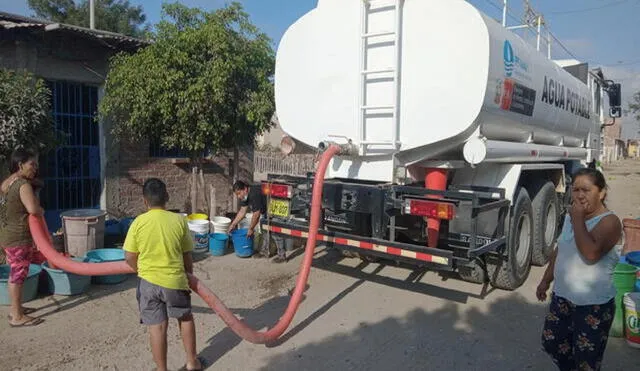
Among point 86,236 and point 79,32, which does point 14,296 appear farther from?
point 79,32

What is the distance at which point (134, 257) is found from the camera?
10.4 feet

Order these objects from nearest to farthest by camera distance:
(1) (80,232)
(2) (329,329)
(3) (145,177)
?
1. (2) (329,329)
2. (1) (80,232)
3. (3) (145,177)

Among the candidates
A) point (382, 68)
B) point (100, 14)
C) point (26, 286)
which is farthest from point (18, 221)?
point (100, 14)

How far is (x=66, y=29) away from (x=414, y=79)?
4.96 m

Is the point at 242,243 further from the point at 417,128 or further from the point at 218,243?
the point at 417,128

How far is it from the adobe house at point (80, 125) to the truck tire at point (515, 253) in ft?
19.2

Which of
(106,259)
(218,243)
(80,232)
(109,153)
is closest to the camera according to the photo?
(106,259)

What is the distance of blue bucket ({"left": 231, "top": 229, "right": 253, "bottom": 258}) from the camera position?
6.40 meters

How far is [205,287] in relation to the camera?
346cm

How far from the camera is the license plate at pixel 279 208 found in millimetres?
5289

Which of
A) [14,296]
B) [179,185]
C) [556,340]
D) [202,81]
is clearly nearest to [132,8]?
[179,185]

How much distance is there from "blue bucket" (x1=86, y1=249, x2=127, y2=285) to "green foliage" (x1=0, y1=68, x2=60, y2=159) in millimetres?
1409

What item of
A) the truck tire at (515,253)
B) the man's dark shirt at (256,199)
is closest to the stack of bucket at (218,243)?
the man's dark shirt at (256,199)

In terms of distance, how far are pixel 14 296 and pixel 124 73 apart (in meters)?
3.56
